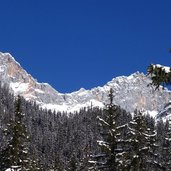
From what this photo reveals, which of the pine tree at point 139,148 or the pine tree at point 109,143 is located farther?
the pine tree at point 139,148

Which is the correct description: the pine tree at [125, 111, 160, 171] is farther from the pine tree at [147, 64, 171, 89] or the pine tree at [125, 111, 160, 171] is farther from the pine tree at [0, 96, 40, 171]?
the pine tree at [147, 64, 171, 89]

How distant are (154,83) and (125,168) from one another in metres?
A: 16.1

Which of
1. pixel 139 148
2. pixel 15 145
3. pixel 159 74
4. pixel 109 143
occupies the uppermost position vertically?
pixel 15 145

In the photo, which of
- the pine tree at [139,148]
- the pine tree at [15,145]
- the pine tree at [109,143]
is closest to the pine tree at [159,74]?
the pine tree at [109,143]

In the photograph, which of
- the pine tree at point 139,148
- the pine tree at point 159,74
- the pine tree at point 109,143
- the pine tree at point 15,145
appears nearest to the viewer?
the pine tree at point 159,74

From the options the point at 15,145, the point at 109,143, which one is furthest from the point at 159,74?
the point at 15,145

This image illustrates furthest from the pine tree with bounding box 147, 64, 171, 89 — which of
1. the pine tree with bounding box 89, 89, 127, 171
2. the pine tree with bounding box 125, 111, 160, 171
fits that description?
the pine tree with bounding box 125, 111, 160, 171

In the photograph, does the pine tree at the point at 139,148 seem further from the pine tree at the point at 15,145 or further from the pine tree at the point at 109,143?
the pine tree at the point at 15,145

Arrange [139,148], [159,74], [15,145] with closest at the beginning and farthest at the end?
[159,74], [139,148], [15,145]

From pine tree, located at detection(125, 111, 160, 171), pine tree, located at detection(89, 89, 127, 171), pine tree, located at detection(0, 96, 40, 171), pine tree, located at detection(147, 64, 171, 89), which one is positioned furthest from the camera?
pine tree, located at detection(0, 96, 40, 171)

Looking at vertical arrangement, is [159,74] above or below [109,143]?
below

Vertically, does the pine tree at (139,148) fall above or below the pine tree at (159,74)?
above

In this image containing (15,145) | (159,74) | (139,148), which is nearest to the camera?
(159,74)

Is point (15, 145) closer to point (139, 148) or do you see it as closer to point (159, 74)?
point (139, 148)
